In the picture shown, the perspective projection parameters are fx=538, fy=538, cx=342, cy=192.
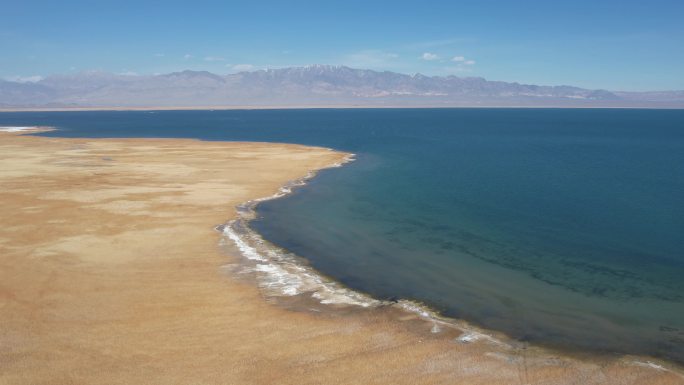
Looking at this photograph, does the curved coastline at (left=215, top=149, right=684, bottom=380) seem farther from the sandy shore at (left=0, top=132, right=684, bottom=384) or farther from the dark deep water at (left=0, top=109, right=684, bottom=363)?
the dark deep water at (left=0, top=109, right=684, bottom=363)

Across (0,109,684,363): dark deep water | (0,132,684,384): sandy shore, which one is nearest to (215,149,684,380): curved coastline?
(0,132,684,384): sandy shore

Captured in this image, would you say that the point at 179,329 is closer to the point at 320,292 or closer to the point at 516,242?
the point at 320,292

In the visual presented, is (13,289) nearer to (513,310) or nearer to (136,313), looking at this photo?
(136,313)

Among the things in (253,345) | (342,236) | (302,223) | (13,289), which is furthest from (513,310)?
(13,289)

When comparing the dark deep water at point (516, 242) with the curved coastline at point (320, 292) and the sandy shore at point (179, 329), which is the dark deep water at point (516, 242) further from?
the sandy shore at point (179, 329)

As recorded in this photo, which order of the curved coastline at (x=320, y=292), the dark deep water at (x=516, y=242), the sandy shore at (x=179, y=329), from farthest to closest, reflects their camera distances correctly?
the dark deep water at (x=516, y=242) < the curved coastline at (x=320, y=292) < the sandy shore at (x=179, y=329)

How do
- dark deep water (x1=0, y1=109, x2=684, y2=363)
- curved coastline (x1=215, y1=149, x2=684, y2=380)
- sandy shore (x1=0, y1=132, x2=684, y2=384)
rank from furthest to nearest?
dark deep water (x1=0, y1=109, x2=684, y2=363) < curved coastline (x1=215, y1=149, x2=684, y2=380) < sandy shore (x1=0, y1=132, x2=684, y2=384)

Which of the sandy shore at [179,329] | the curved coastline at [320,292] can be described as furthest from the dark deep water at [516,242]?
the sandy shore at [179,329]
